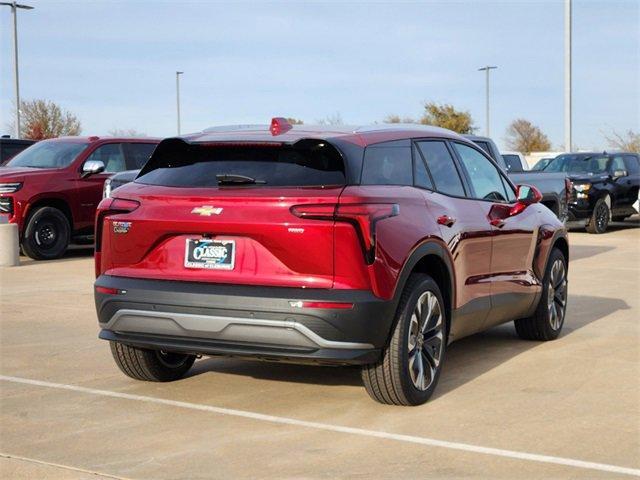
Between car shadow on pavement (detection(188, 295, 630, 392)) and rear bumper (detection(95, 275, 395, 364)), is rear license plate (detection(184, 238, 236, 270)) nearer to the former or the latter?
rear bumper (detection(95, 275, 395, 364))

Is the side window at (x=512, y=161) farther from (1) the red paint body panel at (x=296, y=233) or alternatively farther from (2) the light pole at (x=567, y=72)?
(1) the red paint body panel at (x=296, y=233)

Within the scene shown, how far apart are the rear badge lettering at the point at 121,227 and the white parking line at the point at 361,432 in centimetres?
107

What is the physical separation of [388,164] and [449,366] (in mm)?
1887

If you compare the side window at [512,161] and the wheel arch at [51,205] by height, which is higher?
the side window at [512,161]

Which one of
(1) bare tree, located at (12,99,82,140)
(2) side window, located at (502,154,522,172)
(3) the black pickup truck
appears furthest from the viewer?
(1) bare tree, located at (12,99,82,140)

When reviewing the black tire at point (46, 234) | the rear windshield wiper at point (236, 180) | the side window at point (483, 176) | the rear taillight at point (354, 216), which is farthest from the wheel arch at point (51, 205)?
the rear taillight at point (354, 216)

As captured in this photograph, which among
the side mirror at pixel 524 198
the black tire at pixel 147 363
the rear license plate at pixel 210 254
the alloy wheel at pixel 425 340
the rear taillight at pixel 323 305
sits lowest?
the black tire at pixel 147 363

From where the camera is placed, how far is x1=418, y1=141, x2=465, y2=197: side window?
703 centimetres

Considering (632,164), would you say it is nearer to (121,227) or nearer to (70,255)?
(70,255)

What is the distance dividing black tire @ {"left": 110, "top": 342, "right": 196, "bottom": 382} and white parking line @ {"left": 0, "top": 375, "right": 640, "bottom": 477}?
237 millimetres

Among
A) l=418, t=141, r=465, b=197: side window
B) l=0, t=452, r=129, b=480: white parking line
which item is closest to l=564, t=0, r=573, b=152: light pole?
l=418, t=141, r=465, b=197: side window

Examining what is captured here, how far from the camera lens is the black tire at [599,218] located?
23.1 m

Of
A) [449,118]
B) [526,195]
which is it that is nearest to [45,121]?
[449,118]

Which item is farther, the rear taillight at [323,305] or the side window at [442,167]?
the side window at [442,167]
